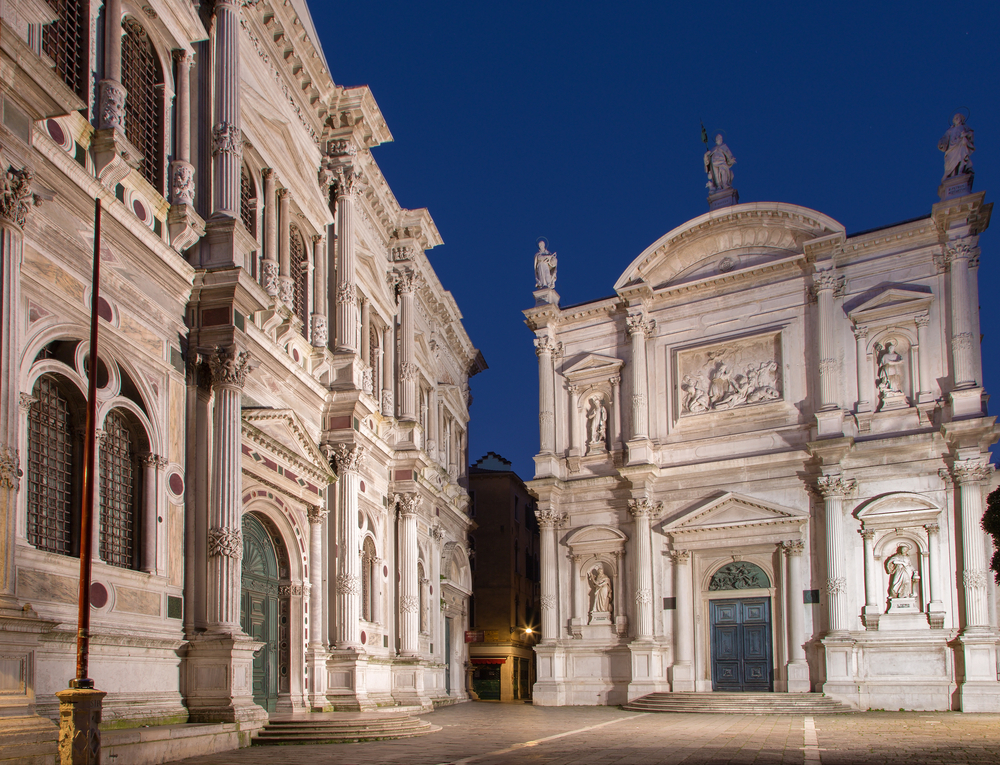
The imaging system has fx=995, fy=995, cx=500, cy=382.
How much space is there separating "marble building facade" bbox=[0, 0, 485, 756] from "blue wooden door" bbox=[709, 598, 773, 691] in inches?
345

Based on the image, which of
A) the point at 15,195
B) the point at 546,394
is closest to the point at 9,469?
the point at 15,195

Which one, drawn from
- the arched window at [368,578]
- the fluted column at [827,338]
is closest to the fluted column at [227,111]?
the arched window at [368,578]

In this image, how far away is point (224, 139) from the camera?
635 inches

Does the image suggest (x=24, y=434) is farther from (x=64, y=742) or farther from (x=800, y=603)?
(x=800, y=603)

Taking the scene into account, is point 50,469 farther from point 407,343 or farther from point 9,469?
point 407,343

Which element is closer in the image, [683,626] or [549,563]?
[683,626]

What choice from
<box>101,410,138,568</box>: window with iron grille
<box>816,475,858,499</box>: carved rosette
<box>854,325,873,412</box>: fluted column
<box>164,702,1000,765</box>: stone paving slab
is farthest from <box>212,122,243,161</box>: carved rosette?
<box>854,325,873,412</box>: fluted column

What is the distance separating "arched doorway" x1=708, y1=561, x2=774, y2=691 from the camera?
27.5m

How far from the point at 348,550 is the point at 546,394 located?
13805 millimetres

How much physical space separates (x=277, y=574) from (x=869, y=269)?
18.8m

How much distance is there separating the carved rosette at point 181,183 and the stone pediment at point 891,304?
1943cm

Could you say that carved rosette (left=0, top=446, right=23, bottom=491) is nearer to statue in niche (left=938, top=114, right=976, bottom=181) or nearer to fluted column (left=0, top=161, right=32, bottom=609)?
fluted column (left=0, top=161, right=32, bottom=609)

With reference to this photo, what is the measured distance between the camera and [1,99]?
10.3m

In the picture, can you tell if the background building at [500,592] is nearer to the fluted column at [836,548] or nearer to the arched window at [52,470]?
the fluted column at [836,548]
